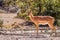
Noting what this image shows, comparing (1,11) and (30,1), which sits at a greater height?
(30,1)

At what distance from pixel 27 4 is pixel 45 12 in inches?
74.3

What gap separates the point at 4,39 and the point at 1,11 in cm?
1240

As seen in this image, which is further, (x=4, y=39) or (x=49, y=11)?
(x=49, y=11)

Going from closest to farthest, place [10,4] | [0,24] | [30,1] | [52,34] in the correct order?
[52,34] → [0,24] → [30,1] → [10,4]

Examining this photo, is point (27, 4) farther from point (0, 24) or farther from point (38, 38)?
point (38, 38)

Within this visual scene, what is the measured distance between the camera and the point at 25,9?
17.0 meters

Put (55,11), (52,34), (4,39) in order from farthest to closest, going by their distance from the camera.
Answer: (55,11)
(52,34)
(4,39)

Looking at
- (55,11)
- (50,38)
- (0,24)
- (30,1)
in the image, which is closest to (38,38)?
(50,38)

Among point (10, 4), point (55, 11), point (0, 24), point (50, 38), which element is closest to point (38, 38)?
point (50, 38)

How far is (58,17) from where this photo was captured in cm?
1518

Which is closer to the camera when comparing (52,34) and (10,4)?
(52,34)

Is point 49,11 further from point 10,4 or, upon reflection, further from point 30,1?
point 10,4

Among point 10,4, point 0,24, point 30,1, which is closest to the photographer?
point 0,24

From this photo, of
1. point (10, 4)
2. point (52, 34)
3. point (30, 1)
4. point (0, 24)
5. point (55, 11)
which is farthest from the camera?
point (10, 4)
